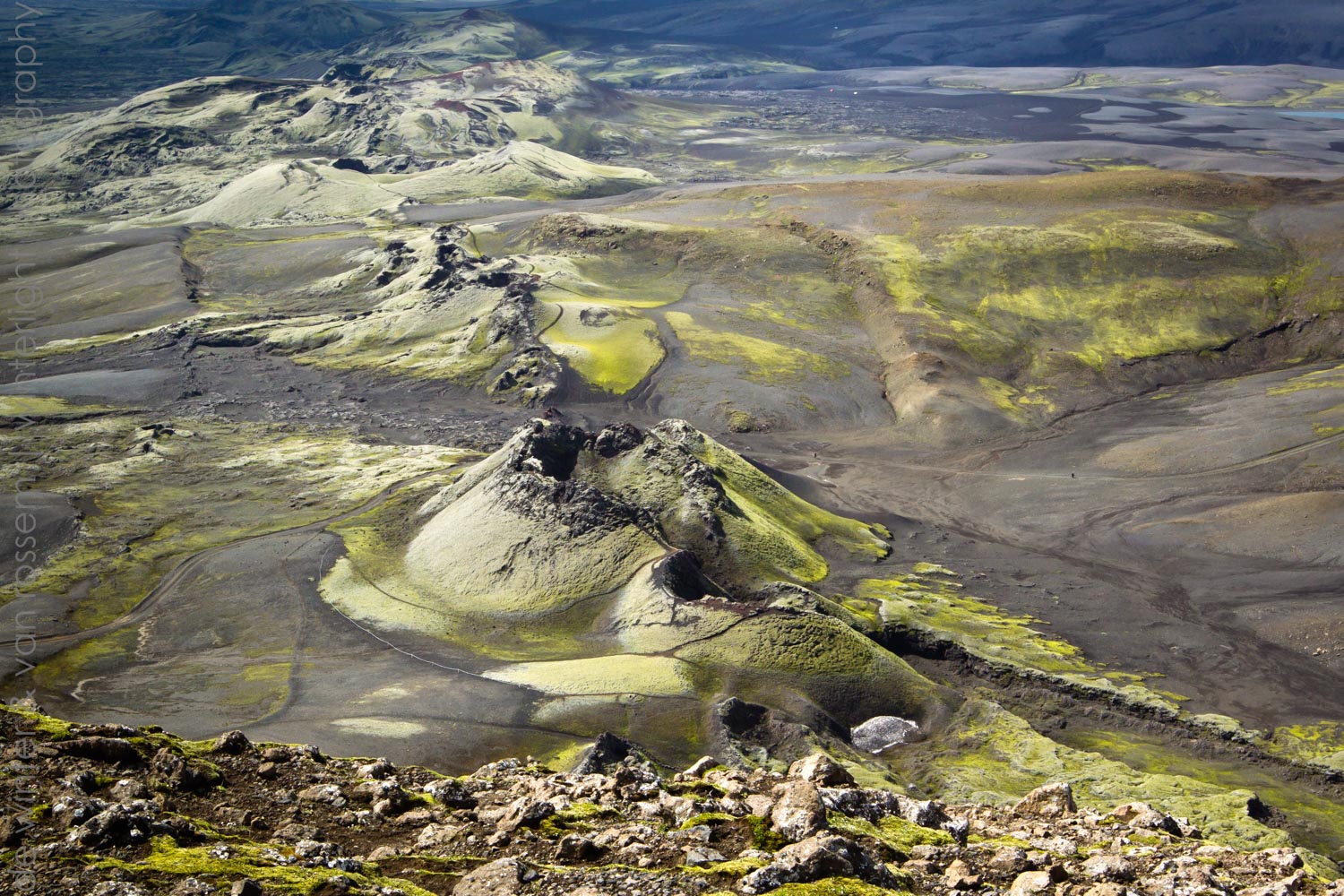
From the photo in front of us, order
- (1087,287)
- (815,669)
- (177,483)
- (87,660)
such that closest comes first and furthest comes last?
(815,669)
(87,660)
(177,483)
(1087,287)

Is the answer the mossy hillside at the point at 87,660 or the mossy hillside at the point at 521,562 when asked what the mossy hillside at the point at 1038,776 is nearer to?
the mossy hillside at the point at 521,562

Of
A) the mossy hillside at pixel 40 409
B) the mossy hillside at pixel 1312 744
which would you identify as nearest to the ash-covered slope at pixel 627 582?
the mossy hillside at pixel 1312 744

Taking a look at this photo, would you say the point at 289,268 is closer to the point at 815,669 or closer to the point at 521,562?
the point at 521,562

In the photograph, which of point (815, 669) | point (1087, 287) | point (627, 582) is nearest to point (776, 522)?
point (627, 582)

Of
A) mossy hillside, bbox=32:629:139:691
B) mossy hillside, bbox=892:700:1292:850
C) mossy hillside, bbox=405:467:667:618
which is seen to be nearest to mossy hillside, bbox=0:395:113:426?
mossy hillside, bbox=32:629:139:691

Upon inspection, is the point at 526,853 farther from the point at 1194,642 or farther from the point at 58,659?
the point at 1194,642

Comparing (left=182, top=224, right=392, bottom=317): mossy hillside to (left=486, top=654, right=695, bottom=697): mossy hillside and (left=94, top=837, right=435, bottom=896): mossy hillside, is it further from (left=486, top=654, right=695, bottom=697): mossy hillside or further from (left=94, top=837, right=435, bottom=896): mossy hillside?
(left=94, top=837, right=435, bottom=896): mossy hillside

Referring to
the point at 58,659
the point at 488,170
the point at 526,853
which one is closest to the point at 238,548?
the point at 58,659
